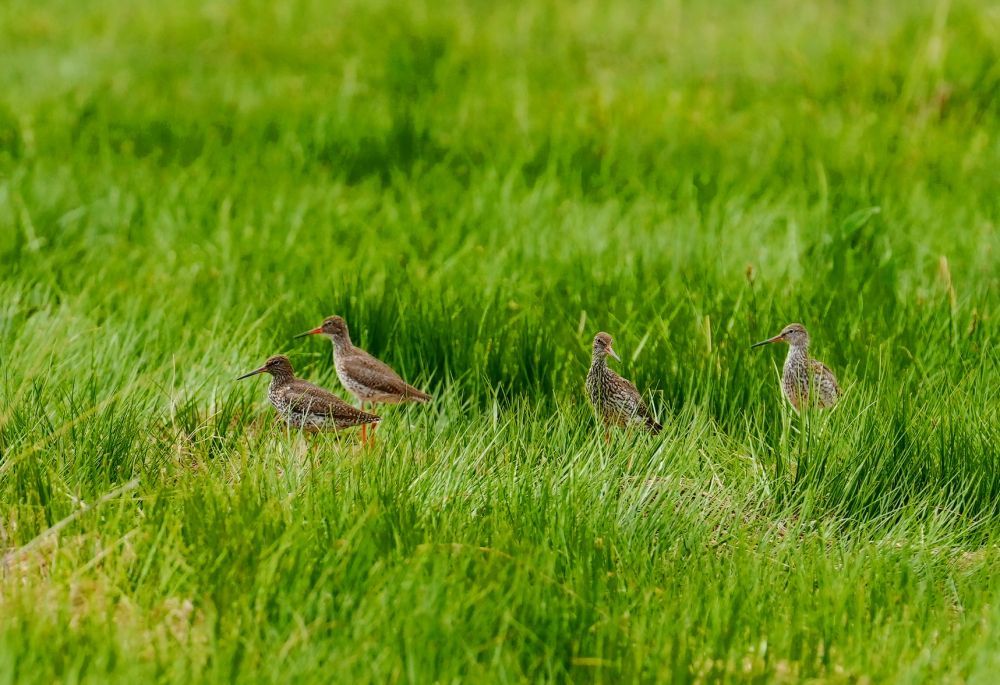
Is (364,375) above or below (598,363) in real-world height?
below

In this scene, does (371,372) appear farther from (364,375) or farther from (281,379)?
(281,379)

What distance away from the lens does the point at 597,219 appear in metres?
6.00

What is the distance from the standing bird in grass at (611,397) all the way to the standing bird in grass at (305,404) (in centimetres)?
68

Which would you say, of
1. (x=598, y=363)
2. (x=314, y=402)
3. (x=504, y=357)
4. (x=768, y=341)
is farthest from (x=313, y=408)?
(x=768, y=341)

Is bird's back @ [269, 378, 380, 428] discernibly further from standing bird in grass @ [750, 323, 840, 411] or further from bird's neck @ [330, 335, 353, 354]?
standing bird in grass @ [750, 323, 840, 411]

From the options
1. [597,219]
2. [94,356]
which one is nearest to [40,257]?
[94,356]

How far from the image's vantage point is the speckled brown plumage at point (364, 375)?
14.0 feet

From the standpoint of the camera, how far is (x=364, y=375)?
14.3ft

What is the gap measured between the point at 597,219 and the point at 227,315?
6.30ft

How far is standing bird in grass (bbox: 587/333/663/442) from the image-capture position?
3.89m

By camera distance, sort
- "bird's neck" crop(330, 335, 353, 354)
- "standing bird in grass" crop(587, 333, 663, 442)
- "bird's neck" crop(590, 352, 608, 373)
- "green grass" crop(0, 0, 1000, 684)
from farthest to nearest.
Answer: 1. "bird's neck" crop(330, 335, 353, 354)
2. "bird's neck" crop(590, 352, 608, 373)
3. "standing bird in grass" crop(587, 333, 663, 442)
4. "green grass" crop(0, 0, 1000, 684)

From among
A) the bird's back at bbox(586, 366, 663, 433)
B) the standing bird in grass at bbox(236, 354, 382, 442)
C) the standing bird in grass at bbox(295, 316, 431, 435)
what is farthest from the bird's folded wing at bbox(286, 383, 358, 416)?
the bird's back at bbox(586, 366, 663, 433)

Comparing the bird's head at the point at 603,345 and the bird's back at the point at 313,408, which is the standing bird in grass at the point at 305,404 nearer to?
the bird's back at the point at 313,408

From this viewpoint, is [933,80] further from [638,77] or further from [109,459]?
[109,459]
